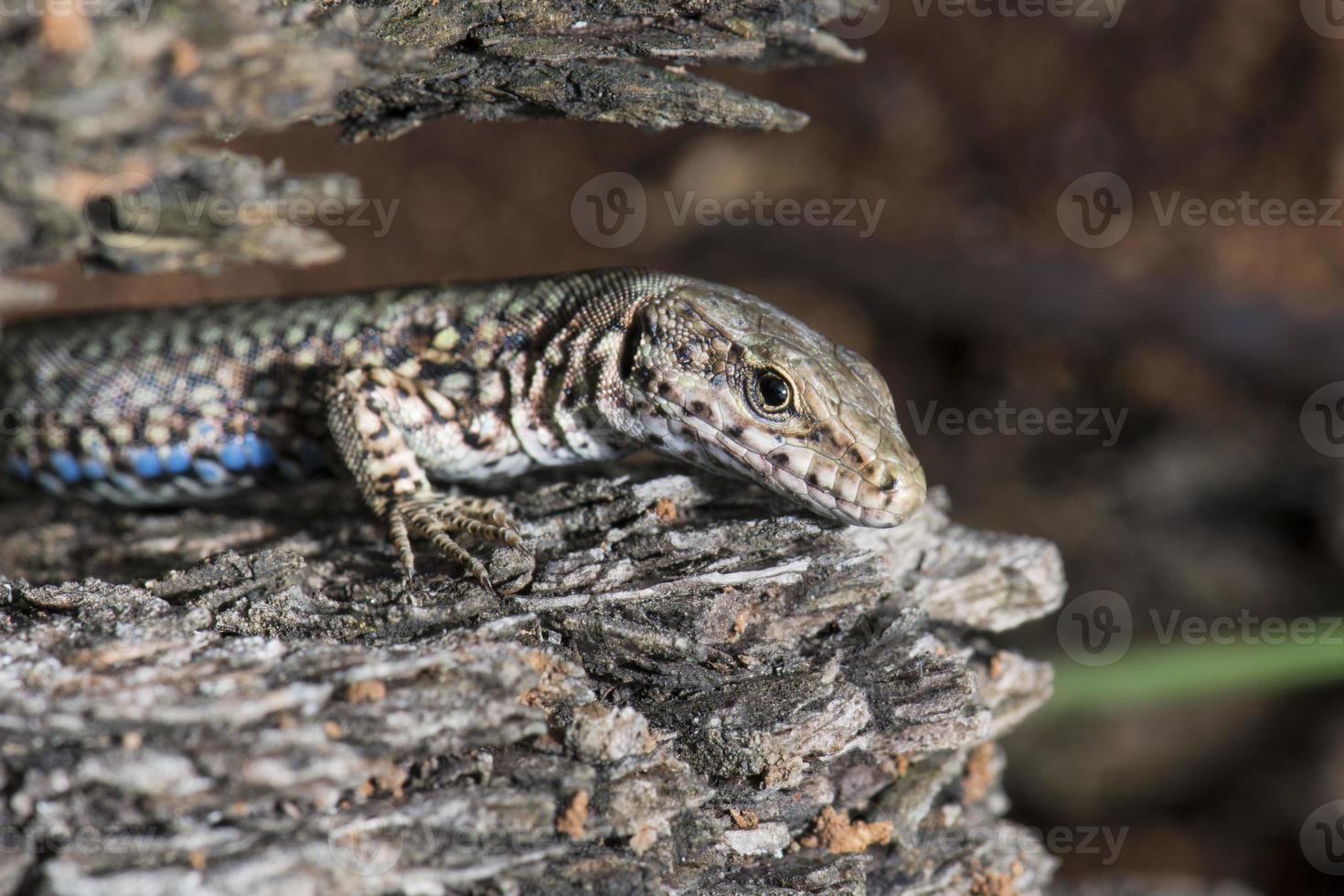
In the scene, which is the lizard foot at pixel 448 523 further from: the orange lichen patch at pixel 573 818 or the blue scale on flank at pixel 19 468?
the blue scale on flank at pixel 19 468

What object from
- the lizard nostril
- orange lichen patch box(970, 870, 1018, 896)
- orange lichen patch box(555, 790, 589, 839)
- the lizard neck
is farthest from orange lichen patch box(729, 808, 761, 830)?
the lizard neck

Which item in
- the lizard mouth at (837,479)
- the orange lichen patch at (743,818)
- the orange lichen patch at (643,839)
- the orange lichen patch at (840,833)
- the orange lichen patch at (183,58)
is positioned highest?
the orange lichen patch at (183,58)

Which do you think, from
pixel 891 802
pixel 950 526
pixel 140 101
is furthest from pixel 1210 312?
pixel 140 101

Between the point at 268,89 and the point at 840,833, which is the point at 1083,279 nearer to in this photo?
the point at 840,833

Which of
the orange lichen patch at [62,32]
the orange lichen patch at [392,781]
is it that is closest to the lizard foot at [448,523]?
the orange lichen patch at [392,781]

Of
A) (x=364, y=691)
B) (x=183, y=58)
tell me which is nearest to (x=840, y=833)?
(x=364, y=691)

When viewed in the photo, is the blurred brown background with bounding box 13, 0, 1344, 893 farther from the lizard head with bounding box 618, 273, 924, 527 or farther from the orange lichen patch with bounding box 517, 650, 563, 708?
the orange lichen patch with bounding box 517, 650, 563, 708
